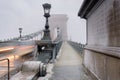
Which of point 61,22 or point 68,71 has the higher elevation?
point 61,22

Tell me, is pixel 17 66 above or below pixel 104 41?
below

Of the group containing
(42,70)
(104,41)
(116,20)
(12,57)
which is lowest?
(42,70)

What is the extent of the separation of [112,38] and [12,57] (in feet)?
10.1

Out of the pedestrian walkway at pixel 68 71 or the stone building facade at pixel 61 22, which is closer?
the pedestrian walkway at pixel 68 71

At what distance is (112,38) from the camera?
479cm

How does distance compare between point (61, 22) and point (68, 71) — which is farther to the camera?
point (61, 22)

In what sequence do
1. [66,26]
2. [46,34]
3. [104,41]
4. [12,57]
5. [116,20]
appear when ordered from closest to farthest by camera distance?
[116,20] → [104,41] → [12,57] → [46,34] → [66,26]

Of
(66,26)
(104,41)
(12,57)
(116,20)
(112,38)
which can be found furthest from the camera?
(66,26)

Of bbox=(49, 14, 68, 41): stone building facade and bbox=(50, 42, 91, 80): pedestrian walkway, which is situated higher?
bbox=(49, 14, 68, 41): stone building facade

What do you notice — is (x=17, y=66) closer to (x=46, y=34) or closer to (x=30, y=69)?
(x=30, y=69)

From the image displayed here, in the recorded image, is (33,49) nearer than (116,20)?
No

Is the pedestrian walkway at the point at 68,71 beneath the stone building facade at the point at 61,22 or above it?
beneath

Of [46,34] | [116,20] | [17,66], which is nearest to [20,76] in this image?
[17,66]

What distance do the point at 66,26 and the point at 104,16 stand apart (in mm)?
97828
